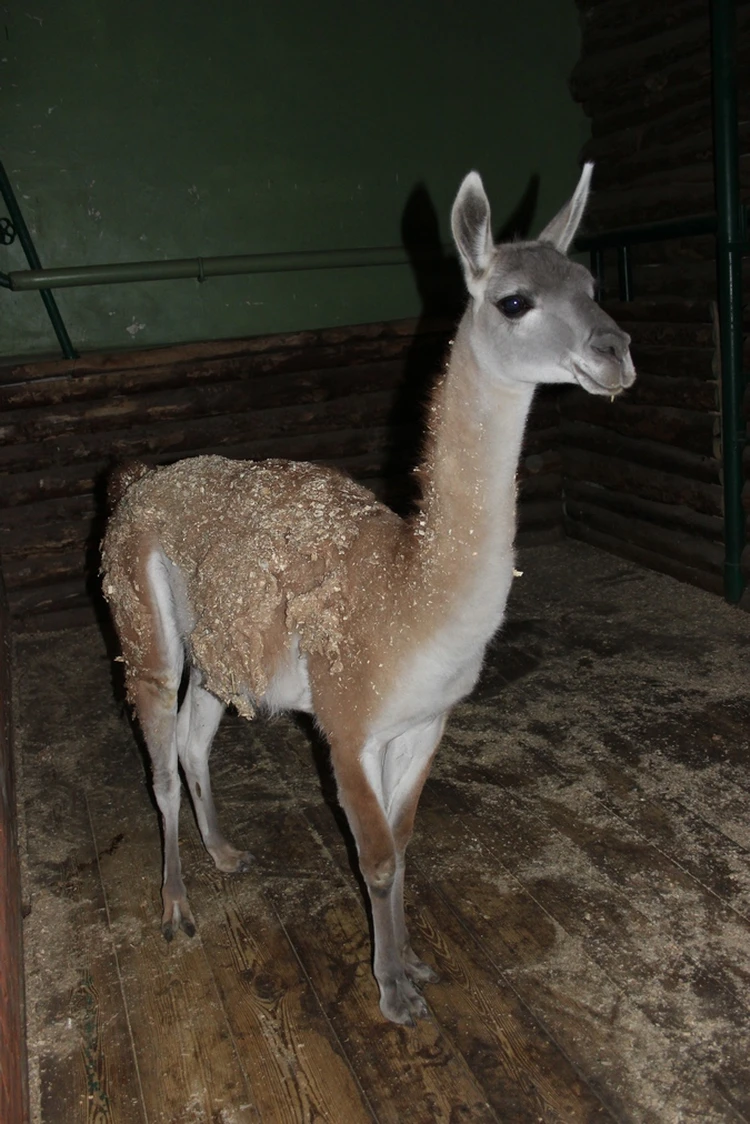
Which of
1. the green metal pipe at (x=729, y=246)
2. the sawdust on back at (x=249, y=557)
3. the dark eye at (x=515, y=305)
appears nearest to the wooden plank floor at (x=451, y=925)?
the sawdust on back at (x=249, y=557)

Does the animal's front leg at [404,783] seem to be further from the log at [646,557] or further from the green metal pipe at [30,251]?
the green metal pipe at [30,251]

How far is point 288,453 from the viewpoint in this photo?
710cm

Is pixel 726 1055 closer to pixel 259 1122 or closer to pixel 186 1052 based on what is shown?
pixel 259 1122

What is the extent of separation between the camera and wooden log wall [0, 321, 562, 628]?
256 inches

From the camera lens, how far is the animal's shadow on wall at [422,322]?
714cm

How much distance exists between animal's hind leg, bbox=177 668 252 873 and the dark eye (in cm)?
183

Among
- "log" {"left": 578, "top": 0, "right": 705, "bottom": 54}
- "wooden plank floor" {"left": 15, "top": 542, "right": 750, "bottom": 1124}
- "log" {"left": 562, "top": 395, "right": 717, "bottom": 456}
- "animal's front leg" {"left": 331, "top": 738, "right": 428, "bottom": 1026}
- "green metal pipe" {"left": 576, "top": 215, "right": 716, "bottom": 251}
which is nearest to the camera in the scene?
"wooden plank floor" {"left": 15, "top": 542, "right": 750, "bottom": 1124}

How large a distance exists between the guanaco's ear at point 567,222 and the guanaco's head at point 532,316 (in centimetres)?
30

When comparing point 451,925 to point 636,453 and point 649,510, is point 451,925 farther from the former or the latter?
point 636,453

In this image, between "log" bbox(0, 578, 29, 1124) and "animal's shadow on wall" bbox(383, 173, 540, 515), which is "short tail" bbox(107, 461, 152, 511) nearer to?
"log" bbox(0, 578, 29, 1124)

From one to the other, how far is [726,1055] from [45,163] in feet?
20.9

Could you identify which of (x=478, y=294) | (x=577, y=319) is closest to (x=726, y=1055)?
(x=577, y=319)

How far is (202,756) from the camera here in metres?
3.61

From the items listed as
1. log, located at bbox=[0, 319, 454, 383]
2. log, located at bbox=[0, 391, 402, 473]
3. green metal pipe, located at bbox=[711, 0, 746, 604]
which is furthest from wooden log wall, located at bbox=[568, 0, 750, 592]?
log, located at bbox=[0, 391, 402, 473]
